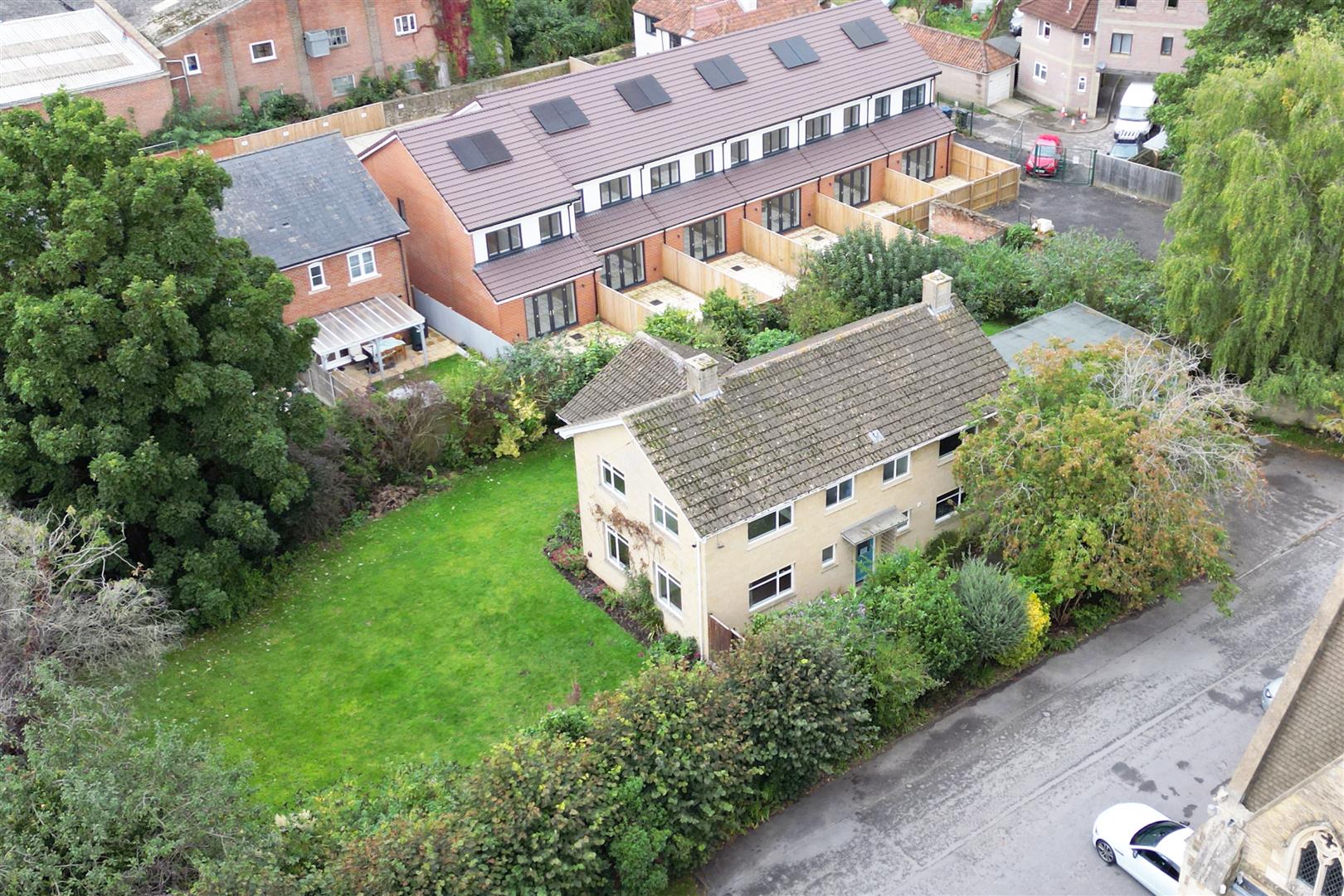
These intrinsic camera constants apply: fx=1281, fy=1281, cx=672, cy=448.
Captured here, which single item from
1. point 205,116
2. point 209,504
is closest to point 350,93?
point 205,116

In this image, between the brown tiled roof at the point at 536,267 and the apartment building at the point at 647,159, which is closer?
the brown tiled roof at the point at 536,267

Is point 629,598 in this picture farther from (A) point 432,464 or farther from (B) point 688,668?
(A) point 432,464

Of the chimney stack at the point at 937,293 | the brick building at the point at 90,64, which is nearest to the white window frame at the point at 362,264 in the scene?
the brick building at the point at 90,64

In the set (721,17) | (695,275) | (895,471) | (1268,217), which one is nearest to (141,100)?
(721,17)

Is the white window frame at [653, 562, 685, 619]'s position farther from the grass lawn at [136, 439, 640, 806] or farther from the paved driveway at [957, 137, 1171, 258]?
the paved driveway at [957, 137, 1171, 258]

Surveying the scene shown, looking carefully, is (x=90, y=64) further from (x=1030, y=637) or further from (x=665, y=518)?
(x=1030, y=637)

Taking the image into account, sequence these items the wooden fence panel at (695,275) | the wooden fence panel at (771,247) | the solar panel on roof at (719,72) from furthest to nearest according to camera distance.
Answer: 1. the solar panel on roof at (719,72)
2. the wooden fence panel at (771,247)
3. the wooden fence panel at (695,275)

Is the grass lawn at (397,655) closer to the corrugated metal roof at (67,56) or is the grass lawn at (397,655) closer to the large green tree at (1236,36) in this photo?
the large green tree at (1236,36)
